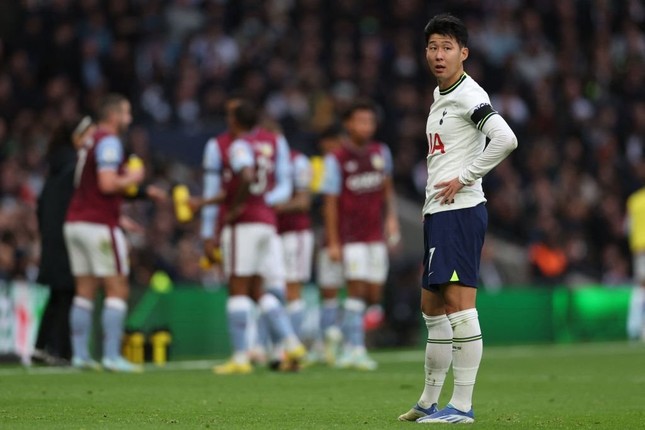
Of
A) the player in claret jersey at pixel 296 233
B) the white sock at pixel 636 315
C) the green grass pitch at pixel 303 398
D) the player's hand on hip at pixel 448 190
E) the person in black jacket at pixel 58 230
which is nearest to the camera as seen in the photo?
the green grass pitch at pixel 303 398

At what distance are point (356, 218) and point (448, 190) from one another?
6600mm

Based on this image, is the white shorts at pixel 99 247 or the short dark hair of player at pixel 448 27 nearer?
the short dark hair of player at pixel 448 27

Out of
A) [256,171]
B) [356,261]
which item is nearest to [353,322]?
[356,261]

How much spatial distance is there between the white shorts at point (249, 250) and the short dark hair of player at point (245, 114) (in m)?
0.96

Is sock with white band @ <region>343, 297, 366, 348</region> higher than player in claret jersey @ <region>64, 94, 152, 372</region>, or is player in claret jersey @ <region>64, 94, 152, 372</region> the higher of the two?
player in claret jersey @ <region>64, 94, 152, 372</region>

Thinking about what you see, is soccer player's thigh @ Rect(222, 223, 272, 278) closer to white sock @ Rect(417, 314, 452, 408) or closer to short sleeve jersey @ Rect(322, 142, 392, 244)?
short sleeve jersey @ Rect(322, 142, 392, 244)

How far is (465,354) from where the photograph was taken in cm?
812

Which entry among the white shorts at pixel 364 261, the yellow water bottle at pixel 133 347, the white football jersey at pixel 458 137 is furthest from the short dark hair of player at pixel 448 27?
the yellow water bottle at pixel 133 347

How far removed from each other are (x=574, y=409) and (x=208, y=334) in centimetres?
948

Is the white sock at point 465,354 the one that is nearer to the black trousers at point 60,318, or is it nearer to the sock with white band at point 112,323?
the sock with white band at point 112,323

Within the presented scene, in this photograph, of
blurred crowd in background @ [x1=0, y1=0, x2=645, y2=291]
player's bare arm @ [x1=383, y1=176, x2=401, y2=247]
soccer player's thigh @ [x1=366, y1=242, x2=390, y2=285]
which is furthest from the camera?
blurred crowd in background @ [x1=0, y1=0, x2=645, y2=291]

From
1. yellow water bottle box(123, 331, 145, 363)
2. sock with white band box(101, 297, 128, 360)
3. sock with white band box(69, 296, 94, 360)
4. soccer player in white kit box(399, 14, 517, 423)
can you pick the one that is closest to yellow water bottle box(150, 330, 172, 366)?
yellow water bottle box(123, 331, 145, 363)

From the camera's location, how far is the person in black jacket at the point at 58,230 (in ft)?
47.0

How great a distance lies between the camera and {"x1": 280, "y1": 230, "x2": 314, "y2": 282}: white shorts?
15.7 m
